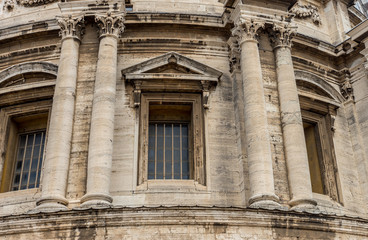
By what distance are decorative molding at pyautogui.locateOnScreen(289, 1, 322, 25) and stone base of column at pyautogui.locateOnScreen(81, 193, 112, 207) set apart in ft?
38.2

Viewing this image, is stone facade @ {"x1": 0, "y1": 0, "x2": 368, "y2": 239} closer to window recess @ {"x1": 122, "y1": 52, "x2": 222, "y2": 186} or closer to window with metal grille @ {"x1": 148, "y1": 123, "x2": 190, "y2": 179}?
window recess @ {"x1": 122, "y1": 52, "x2": 222, "y2": 186}

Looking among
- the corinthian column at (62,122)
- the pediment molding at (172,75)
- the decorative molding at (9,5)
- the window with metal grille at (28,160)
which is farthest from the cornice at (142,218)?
the decorative molding at (9,5)

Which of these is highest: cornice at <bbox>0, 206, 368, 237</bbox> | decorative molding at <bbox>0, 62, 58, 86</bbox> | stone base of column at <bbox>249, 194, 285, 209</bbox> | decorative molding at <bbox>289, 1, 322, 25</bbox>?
decorative molding at <bbox>289, 1, 322, 25</bbox>

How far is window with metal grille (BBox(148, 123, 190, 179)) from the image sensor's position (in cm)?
1677

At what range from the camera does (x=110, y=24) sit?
675 inches

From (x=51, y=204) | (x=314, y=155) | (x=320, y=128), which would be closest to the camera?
(x=51, y=204)

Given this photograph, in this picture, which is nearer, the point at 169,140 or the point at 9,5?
the point at 169,140

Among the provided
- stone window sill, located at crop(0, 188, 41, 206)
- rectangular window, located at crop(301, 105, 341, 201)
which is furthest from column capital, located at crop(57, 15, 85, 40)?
rectangular window, located at crop(301, 105, 341, 201)

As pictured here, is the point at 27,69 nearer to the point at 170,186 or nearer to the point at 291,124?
the point at 170,186

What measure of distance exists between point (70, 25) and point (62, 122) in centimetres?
372

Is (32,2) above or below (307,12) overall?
below

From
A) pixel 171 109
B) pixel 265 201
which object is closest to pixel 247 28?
pixel 171 109

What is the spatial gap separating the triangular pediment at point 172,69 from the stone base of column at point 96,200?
4849 mm

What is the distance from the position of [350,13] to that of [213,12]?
8.03m
